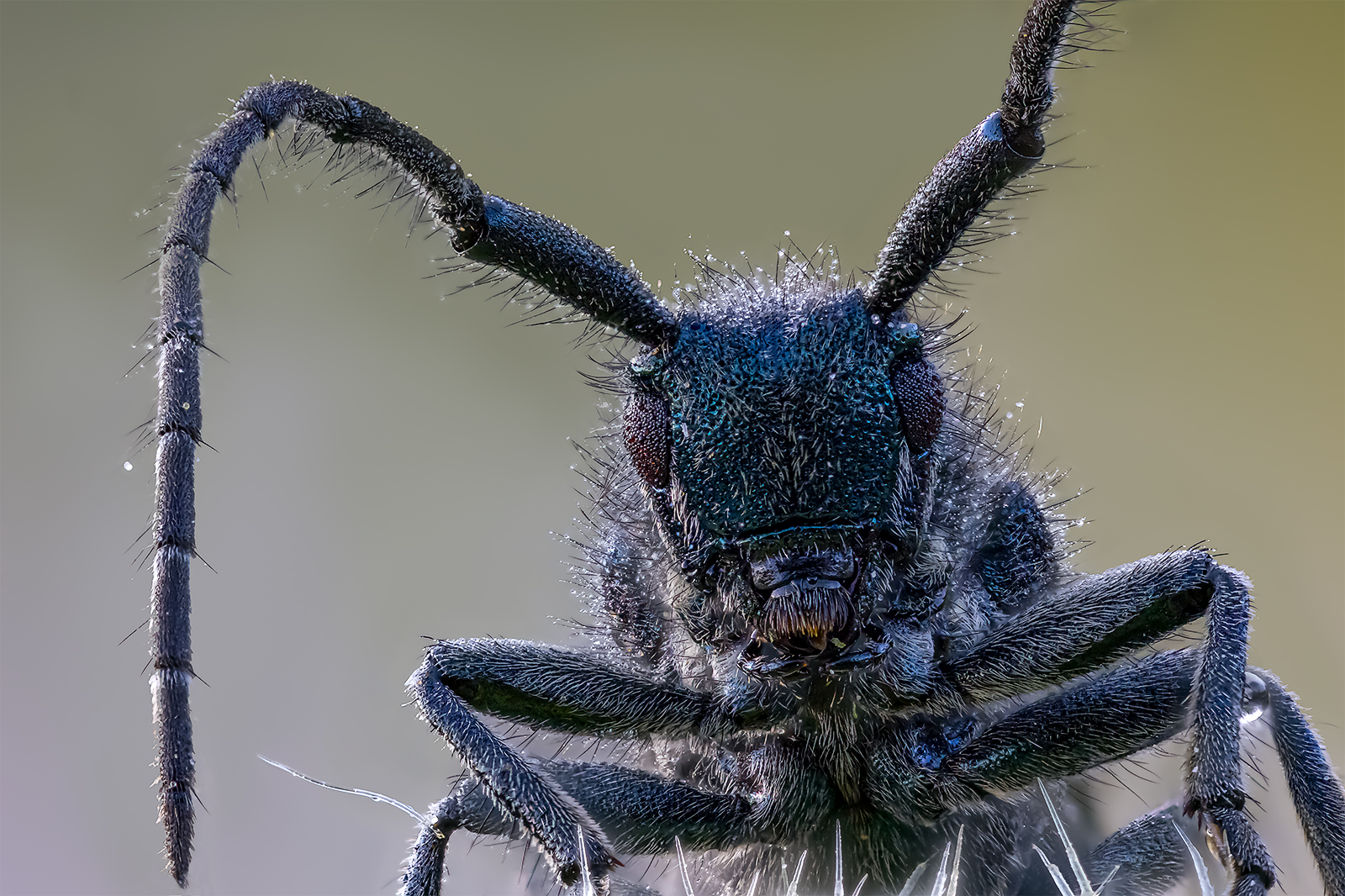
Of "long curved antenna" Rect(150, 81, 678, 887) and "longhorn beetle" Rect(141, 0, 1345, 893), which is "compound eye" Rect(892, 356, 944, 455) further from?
A: "long curved antenna" Rect(150, 81, 678, 887)

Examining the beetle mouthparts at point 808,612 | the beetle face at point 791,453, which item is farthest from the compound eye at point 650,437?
the beetle mouthparts at point 808,612

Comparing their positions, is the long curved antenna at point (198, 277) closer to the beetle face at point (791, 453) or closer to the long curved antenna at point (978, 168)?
the beetle face at point (791, 453)

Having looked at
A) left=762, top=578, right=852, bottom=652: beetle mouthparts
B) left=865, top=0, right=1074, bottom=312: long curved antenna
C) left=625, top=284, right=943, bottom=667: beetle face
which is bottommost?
left=762, top=578, right=852, bottom=652: beetle mouthparts

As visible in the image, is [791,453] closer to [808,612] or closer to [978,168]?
[808,612]

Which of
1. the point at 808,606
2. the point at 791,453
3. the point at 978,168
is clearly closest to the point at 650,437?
the point at 791,453

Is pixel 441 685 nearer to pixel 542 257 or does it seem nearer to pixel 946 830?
pixel 542 257

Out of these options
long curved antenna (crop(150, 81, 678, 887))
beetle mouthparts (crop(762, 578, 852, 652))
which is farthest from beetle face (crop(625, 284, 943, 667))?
long curved antenna (crop(150, 81, 678, 887))
